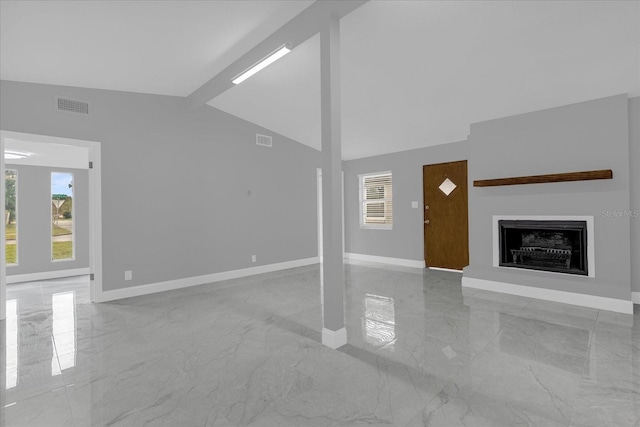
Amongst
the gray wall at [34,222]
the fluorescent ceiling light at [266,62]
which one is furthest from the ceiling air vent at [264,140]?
the gray wall at [34,222]

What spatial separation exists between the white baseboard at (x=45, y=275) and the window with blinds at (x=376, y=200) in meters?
5.67

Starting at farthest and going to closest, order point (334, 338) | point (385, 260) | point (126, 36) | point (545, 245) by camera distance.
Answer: point (385, 260) → point (545, 245) → point (126, 36) → point (334, 338)

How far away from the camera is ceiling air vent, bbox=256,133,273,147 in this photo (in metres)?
5.87

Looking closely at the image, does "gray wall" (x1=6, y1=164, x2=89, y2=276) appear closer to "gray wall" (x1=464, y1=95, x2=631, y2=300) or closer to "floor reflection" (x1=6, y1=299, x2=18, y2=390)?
"floor reflection" (x1=6, y1=299, x2=18, y2=390)

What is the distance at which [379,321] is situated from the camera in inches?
127

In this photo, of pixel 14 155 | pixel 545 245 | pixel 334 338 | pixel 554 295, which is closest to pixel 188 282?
pixel 334 338

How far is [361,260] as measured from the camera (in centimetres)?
721

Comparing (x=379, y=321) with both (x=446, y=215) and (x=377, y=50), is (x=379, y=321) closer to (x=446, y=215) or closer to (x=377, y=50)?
(x=377, y=50)

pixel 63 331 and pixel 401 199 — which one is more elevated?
pixel 401 199

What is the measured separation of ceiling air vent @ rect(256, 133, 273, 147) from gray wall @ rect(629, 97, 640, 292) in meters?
5.31

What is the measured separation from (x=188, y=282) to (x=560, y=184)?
555cm

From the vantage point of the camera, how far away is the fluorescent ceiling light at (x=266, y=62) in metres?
3.22

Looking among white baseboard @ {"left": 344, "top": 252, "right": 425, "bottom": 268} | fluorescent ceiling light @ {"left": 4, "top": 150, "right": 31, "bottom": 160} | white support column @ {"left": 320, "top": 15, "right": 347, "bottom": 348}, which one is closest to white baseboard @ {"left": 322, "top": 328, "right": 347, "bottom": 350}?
white support column @ {"left": 320, "top": 15, "right": 347, "bottom": 348}

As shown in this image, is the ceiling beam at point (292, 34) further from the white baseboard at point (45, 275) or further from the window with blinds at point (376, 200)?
the white baseboard at point (45, 275)
